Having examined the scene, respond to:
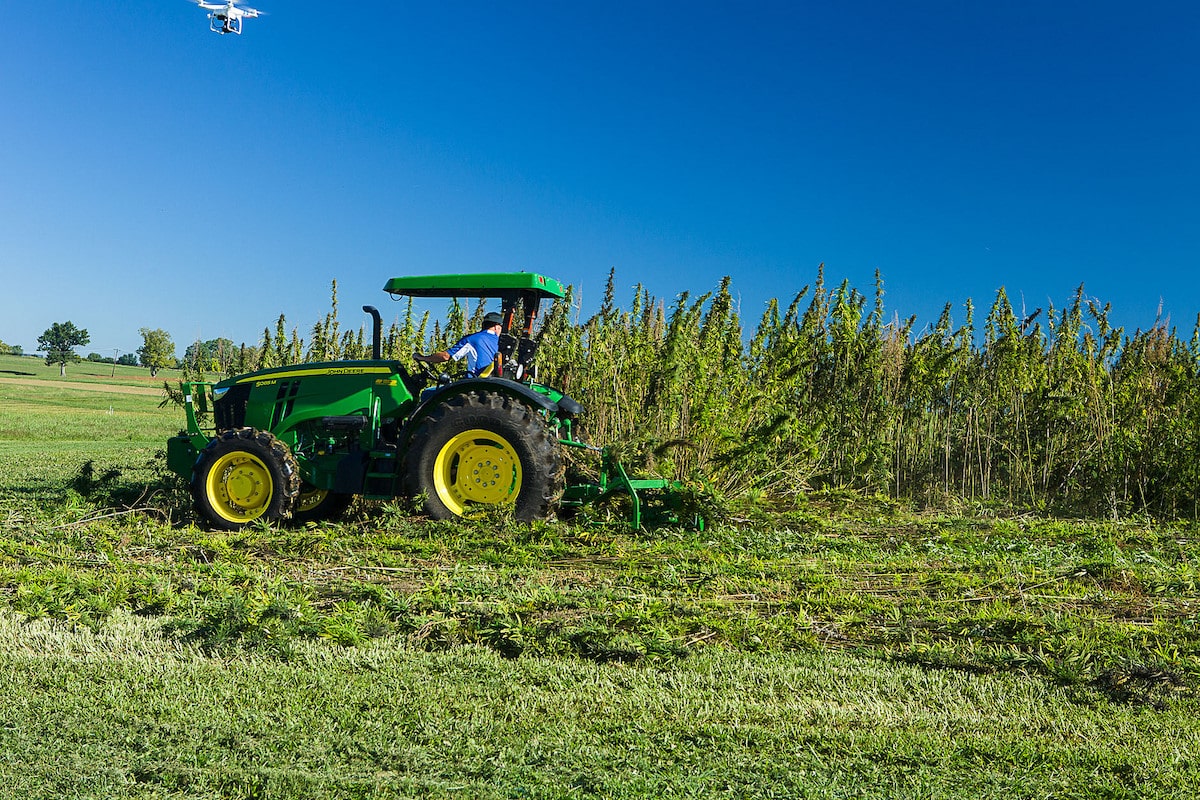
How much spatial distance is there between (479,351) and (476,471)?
915 millimetres

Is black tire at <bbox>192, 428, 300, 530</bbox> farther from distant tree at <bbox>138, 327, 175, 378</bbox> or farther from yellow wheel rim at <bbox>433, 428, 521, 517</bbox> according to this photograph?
distant tree at <bbox>138, 327, 175, 378</bbox>

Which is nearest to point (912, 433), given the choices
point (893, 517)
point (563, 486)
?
point (893, 517)

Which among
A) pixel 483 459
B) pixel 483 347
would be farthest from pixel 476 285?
pixel 483 459

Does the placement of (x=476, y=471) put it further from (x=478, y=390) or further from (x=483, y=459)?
(x=478, y=390)

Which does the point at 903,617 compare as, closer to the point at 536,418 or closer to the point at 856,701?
the point at 856,701

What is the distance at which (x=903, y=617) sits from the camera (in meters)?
4.30

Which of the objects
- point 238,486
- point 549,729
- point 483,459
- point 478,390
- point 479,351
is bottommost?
point 549,729

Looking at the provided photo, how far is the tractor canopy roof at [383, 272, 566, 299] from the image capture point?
690 centimetres

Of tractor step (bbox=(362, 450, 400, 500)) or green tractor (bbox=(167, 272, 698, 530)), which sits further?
tractor step (bbox=(362, 450, 400, 500))

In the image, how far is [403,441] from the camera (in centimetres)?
665

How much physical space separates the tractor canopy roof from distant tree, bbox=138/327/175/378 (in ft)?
185

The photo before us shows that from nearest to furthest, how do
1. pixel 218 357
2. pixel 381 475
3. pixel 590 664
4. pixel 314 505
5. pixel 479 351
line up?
pixel 590 664, pixel 381 475, pixel 479 351, pixel 314 505, pixel 218 357

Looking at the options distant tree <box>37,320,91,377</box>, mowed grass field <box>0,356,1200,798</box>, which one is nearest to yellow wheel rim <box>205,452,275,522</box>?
mowed grass field <box>0,356,1200,798</box>

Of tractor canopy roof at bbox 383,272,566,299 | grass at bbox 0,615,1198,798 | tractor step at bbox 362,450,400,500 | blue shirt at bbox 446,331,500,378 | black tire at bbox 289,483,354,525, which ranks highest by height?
tractor canopy roof at bbox 383,272,566,299
